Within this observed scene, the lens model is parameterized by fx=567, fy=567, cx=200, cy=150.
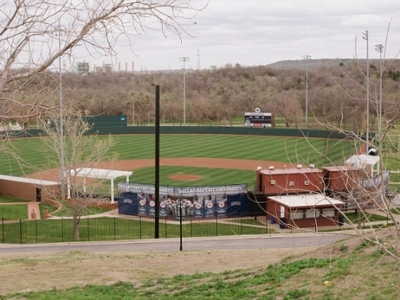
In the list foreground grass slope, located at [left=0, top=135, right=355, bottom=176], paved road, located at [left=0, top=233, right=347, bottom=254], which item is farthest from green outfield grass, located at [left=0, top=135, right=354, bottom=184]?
paved road, located at [left=0, top=233, right=347, bottom=254]

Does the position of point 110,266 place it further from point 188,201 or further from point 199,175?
point 199,175

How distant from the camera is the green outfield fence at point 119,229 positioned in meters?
31.4

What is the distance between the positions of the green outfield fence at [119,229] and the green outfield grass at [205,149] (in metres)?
11.4

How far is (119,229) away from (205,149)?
117 feet

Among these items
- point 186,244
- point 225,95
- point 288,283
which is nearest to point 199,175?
point 186,244

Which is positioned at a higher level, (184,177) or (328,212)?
(184,177)

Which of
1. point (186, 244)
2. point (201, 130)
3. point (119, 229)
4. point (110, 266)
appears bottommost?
point (119, 229)

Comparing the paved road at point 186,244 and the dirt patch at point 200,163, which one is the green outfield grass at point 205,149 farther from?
the paved road at point 186,244

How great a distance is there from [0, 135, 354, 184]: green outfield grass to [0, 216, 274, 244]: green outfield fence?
11368 millimetres

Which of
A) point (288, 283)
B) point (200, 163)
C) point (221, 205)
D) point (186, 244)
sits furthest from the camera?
point (200, 163)

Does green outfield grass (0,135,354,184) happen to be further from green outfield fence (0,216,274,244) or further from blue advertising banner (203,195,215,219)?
green outfield fence (0,216,274,244)

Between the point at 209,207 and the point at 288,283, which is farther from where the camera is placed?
the point at 209,207

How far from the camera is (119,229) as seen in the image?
33.7 meters

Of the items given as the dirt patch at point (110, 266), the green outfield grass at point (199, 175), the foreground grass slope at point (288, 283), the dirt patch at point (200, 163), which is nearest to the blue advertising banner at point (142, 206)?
the green outfield grass at point (199, 175)
